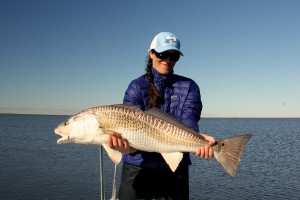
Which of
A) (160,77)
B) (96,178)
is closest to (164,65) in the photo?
(160,77)

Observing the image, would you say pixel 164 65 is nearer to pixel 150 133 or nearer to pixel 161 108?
pixel 161 108

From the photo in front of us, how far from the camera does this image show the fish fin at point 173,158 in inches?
199

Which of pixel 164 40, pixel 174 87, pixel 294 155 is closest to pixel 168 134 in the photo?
pixel 174 87

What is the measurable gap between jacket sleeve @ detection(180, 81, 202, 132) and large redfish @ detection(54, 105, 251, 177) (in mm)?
205

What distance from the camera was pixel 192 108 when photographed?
5559 mm

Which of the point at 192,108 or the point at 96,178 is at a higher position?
the point at 192,108

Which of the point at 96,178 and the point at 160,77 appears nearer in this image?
the point at 160,77

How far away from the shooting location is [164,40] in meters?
5.71

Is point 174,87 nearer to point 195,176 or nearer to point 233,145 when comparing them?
point 233,145

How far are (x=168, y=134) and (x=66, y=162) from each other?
41.1 metres

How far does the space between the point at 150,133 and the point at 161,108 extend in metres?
0.57

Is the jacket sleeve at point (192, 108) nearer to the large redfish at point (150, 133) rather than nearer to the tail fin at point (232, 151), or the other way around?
the large redfish at point (150, 133)

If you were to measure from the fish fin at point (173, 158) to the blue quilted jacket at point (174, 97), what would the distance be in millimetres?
286

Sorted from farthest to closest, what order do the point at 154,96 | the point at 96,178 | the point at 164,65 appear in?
the point at 96,178 → the point at 164,65 → the point at 154,96
